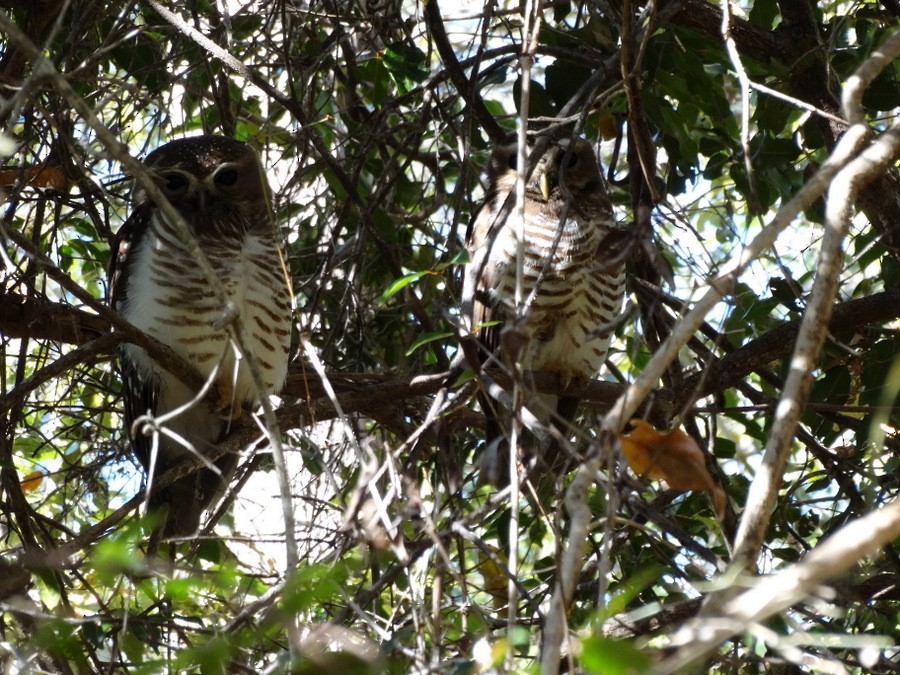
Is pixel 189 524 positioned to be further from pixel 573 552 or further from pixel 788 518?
pixel 573 552

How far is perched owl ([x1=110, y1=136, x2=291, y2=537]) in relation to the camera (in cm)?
329

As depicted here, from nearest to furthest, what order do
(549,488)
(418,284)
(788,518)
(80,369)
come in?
(788,518) → (549,488) → (80,369) → (418,284)

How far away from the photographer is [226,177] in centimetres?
352

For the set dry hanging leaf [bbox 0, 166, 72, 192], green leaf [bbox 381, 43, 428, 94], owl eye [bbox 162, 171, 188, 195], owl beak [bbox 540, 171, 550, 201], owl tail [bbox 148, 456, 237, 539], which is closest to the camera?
dry hanging leaf [bbox 0, 166, 72, 192]

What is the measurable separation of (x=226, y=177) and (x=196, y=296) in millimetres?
468

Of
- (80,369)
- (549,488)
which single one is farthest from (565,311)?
(80,369)

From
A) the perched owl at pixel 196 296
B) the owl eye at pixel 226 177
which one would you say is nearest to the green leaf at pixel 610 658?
the perched owl at pixel 196 296

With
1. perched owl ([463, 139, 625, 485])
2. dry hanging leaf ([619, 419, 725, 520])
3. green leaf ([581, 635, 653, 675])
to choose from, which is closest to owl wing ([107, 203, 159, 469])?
perched owl ([463, 139, 625, 485])

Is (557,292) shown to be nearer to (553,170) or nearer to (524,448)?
(553,170)

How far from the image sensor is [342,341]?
3.65 meters

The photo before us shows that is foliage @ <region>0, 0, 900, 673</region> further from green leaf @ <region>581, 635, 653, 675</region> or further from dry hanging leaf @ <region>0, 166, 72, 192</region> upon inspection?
green leaf @ <region>581, 635, 653, 675</region>

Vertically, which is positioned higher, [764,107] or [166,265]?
[166,265]

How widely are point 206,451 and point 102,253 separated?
0.79 metres

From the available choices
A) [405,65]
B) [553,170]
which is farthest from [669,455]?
[553,170]
